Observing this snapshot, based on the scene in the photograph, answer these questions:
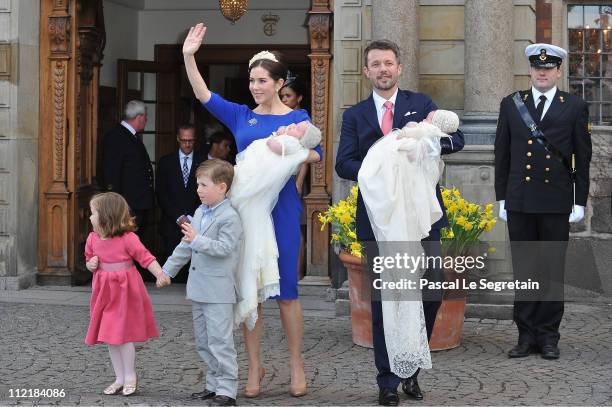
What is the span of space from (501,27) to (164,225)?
401 centimetres

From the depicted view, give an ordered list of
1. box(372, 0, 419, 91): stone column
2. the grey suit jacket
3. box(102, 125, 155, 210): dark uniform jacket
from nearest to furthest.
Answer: the grey suit jacket < box(372, 0, 419, 91): stone column < box(102, 125, 155, 210): dark uniform jacket

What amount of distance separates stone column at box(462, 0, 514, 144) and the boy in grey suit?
140 inches

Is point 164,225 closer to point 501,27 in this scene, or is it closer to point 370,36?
point 370,36

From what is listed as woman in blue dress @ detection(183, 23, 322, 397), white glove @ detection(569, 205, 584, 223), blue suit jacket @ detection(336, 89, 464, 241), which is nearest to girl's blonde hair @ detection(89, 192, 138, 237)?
woman in blue dress @ detection(183, 23, 322, 397)

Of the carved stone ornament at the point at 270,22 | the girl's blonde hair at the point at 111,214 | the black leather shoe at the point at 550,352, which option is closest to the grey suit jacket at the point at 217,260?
the girl's blonde hair at the point at 111,214

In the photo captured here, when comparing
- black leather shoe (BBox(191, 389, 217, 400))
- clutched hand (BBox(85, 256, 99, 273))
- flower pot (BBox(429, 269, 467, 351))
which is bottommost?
black leather shoe (BBox(191, 389, 217, 400))

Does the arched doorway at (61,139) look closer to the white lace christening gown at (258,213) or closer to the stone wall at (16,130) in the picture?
the stone wall at (16,130)

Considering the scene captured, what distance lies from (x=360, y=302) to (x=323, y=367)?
2.46 ft

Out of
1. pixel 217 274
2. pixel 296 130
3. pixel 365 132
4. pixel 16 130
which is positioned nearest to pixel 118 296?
Answer: pixel 217 274

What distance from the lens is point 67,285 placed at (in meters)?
10.8

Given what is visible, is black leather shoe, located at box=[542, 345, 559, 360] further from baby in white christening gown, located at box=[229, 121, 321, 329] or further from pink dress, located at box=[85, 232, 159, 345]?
pink dress, located at box=[85, 232, 159, 345]

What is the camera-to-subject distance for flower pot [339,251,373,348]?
7.69 m

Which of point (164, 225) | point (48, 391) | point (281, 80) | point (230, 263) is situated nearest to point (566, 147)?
point (281, 80)

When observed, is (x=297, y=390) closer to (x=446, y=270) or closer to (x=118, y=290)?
(x=118, y=290)
